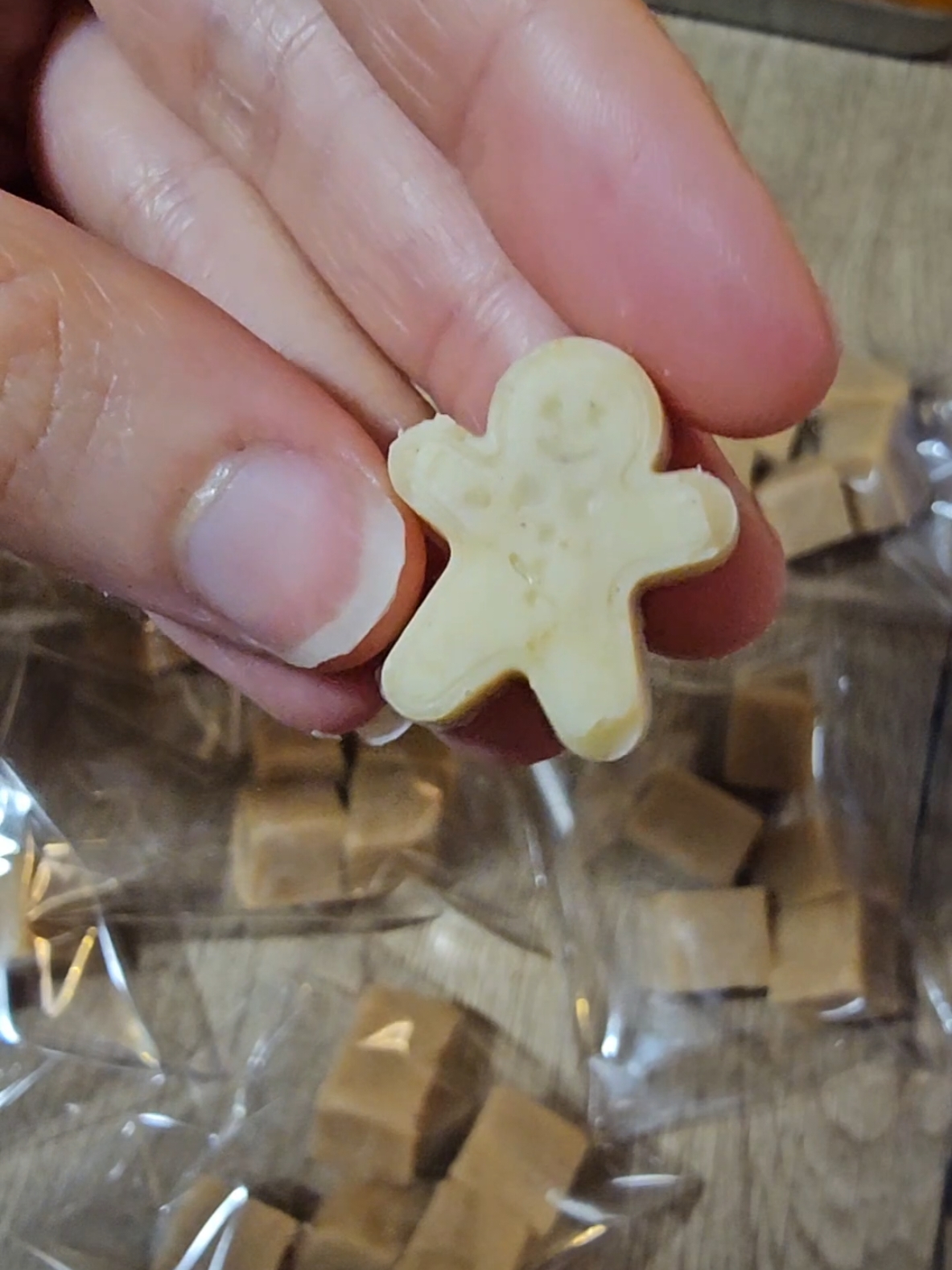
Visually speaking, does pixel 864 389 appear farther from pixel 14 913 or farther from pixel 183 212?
pixel 14 913

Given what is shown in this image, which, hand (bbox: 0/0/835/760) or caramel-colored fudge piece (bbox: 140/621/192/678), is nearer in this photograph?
hand (bbox: 0/0/835/760)

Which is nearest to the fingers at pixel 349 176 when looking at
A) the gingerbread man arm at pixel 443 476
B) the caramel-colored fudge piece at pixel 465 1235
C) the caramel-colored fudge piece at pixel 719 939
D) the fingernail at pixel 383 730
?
the gingerbread man arm at pixel 443 476

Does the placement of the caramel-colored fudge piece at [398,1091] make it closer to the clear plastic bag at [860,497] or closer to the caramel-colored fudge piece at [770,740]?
the caramel-colored fudge piece at [770,740]

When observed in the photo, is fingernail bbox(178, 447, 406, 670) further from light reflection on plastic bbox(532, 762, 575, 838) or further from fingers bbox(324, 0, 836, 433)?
light reflection on plastic bbox(532, 762, 575, 838)

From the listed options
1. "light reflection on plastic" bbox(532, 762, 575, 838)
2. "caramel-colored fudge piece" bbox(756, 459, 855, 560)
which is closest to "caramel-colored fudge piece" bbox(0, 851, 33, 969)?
"light reflection on plastic" bbox(532, 762, 575, 838)

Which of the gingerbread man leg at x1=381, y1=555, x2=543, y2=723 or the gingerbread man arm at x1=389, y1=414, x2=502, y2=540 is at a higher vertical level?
the gingerbread man arm at x1=389, y1=414, x2=502, y2=540

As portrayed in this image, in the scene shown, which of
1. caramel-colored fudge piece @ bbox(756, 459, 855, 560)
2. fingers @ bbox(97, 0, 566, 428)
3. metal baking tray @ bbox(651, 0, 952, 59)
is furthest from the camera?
metal baking tray @ bbox(651, 0, 952, 59)

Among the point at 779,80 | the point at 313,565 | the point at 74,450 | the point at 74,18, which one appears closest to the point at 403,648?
the point at 313,565
